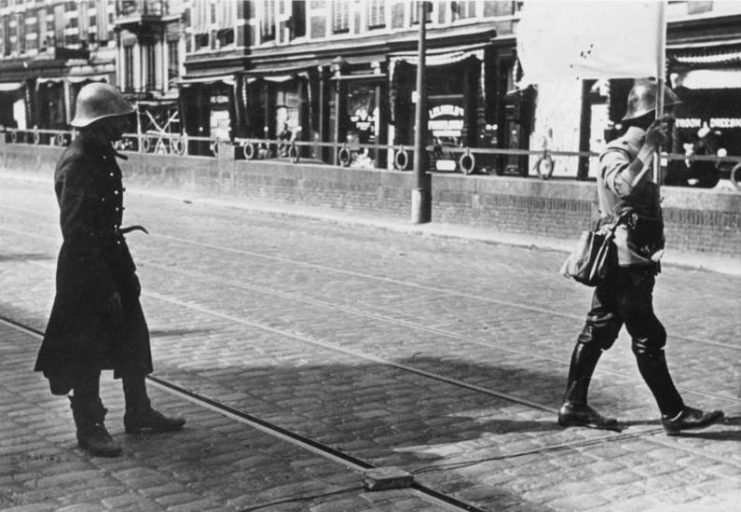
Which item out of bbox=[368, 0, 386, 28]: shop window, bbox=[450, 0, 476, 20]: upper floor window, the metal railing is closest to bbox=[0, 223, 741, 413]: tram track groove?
the metal railing

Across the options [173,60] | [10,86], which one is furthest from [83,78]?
[173,60]

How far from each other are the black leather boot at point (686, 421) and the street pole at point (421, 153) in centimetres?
1425

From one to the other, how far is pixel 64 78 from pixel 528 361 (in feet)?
141

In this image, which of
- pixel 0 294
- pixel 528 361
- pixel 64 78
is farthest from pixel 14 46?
pixel 528 361

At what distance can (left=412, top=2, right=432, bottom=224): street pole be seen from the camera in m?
19.9

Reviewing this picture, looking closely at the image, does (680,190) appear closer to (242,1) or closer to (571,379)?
(571,379)

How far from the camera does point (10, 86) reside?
167 ft

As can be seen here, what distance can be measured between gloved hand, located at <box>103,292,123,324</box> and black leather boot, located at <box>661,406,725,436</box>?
3053mm

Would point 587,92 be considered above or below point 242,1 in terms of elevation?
below

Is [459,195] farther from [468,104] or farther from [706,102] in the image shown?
[468,104]

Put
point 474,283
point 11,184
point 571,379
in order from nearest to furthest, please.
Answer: point 571,379, point 474,283, point 11,184

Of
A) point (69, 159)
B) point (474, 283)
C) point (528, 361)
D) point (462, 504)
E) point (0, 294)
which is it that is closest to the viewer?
point (462, 504)

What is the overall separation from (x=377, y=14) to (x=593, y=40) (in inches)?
879

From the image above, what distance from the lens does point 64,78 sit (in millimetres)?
47438
